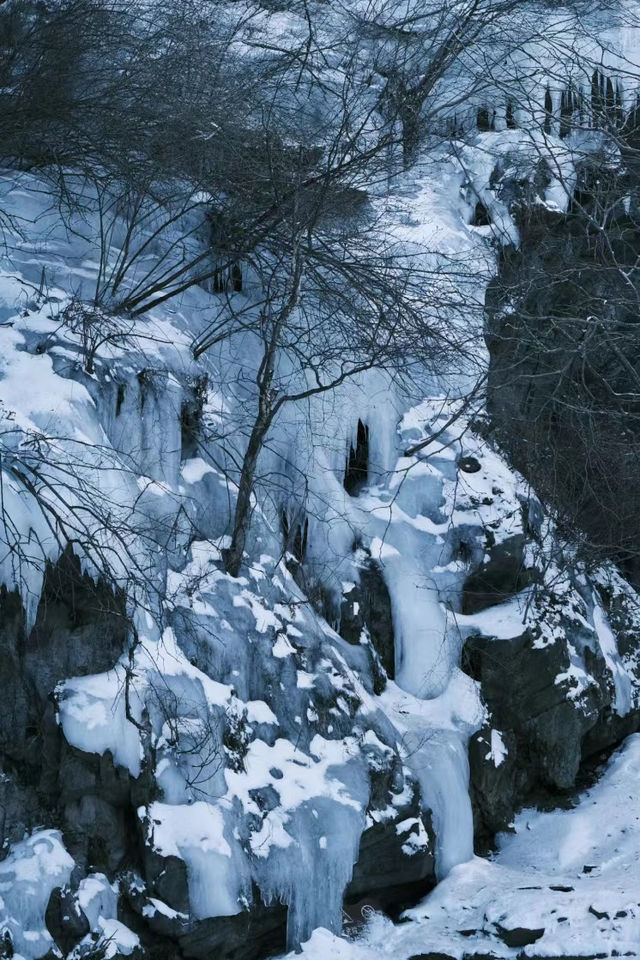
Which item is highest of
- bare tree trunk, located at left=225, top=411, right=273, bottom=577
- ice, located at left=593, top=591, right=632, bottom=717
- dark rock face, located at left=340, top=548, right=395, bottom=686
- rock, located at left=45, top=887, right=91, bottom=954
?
bare tree trunk, located at left=225, top=411, right=273, bottom=577

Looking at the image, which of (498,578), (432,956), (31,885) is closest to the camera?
(31,885)

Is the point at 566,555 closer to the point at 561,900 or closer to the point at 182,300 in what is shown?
the point at 561,900

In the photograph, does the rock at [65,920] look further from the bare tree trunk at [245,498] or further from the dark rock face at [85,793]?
the bare tree trunk at [245,498]

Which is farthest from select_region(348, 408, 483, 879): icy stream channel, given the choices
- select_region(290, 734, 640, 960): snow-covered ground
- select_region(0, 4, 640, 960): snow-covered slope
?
select_region(290, 734, 640, 960): snow-covered ground

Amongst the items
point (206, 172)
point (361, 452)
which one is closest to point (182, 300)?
point (206, 172)

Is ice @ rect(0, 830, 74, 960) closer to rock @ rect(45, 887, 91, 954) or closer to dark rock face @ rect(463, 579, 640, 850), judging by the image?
rock @ rect(45, 887, 91, 954)

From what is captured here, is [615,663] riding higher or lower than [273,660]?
lower

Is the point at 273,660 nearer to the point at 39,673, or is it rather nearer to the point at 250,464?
the point at 250,464

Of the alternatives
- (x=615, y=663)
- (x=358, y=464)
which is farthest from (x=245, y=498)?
(x=615, y=663)

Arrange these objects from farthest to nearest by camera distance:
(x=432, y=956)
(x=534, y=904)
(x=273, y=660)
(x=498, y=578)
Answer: (x=498, y=578), (x=273, y=660), (x=534, y=904), (x=432, y=956)

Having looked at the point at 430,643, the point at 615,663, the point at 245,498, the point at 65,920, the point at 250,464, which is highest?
the point at 250,464

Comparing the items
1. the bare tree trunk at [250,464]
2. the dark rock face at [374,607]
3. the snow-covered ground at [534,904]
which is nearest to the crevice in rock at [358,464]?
the dark rock face at [374,607]
